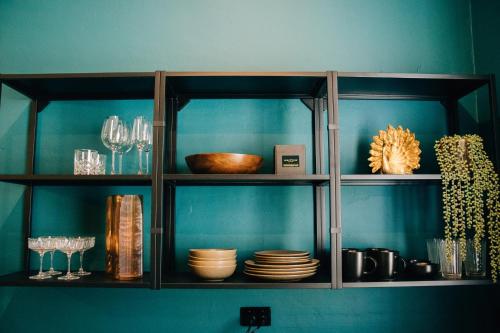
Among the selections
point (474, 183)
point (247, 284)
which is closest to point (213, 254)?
point (247, 284)

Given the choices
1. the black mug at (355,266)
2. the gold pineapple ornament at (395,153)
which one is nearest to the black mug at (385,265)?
the black mug at (355,266)

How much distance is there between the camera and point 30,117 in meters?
2.09

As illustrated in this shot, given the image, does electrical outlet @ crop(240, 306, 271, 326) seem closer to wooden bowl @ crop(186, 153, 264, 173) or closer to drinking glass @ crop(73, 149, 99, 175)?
wooden bowl @ crop(186, 153, 264, 173)

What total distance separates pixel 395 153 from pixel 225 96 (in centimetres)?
86

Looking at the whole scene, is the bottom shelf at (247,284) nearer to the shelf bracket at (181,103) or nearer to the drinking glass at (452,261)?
the drinking glass at (452,261)

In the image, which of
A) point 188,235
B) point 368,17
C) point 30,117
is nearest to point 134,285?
point 188,235

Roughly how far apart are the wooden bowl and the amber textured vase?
1.01ft

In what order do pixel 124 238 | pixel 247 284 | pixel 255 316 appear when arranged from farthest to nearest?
pixel 255 316
pixel 124 238
pixel 247 284

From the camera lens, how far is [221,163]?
5.70ft

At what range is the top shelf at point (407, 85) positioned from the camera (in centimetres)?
178

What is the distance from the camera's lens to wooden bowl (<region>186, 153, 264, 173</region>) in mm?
1735

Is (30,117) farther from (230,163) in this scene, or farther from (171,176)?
(230,163)

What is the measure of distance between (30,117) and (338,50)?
1622 mm

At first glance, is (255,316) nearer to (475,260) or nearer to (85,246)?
(85,246)
